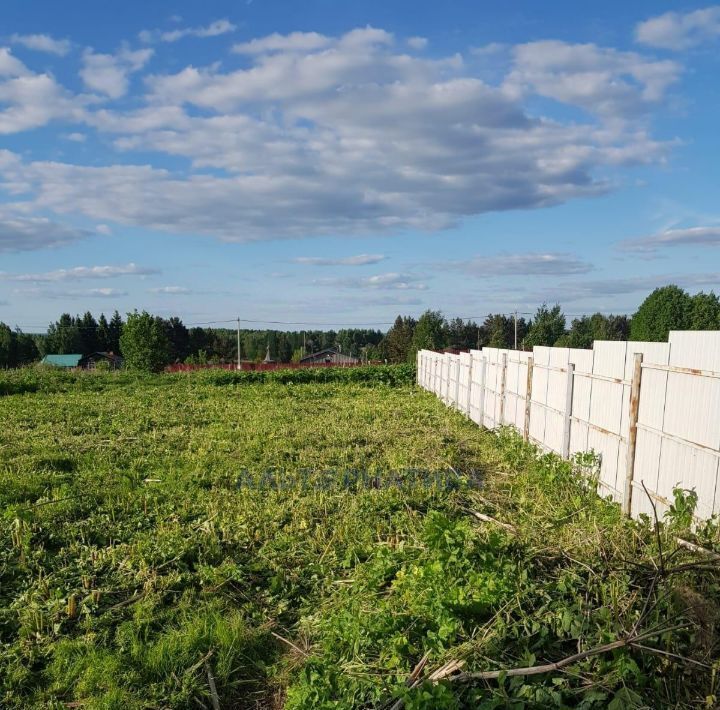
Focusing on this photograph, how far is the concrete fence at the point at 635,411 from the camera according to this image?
4410mm

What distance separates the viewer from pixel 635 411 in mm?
5551

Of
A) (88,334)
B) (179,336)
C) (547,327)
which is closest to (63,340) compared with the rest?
(88,334)

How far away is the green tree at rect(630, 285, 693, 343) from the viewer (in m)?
45.3

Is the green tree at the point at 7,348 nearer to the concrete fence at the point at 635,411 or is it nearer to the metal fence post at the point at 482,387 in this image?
the metal fence post at the point at 482,387

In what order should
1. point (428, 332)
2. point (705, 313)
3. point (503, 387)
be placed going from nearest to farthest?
point (503, 387), point (705, 313), point (428, 332)

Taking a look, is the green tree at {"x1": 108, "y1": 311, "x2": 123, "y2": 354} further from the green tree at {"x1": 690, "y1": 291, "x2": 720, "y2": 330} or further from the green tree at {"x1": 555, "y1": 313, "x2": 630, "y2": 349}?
the green tree at {"x1": 690, "y1": 291, "x2": 720, "y2": 330}

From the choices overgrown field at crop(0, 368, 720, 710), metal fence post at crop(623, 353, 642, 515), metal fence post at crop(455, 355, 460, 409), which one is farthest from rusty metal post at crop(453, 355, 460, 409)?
metal fence post at crop(623, 353, 642, 515)

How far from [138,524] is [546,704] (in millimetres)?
4384

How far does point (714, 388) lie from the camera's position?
427cm

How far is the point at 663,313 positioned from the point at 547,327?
20.6 metres

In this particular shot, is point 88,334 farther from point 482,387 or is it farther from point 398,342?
point 482,387

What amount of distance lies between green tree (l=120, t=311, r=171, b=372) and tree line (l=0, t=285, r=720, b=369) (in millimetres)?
57

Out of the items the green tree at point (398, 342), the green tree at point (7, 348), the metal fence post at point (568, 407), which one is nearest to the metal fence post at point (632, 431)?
the metal fence post at point (568, 407)

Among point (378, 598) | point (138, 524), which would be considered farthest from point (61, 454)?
point (378, 598)
